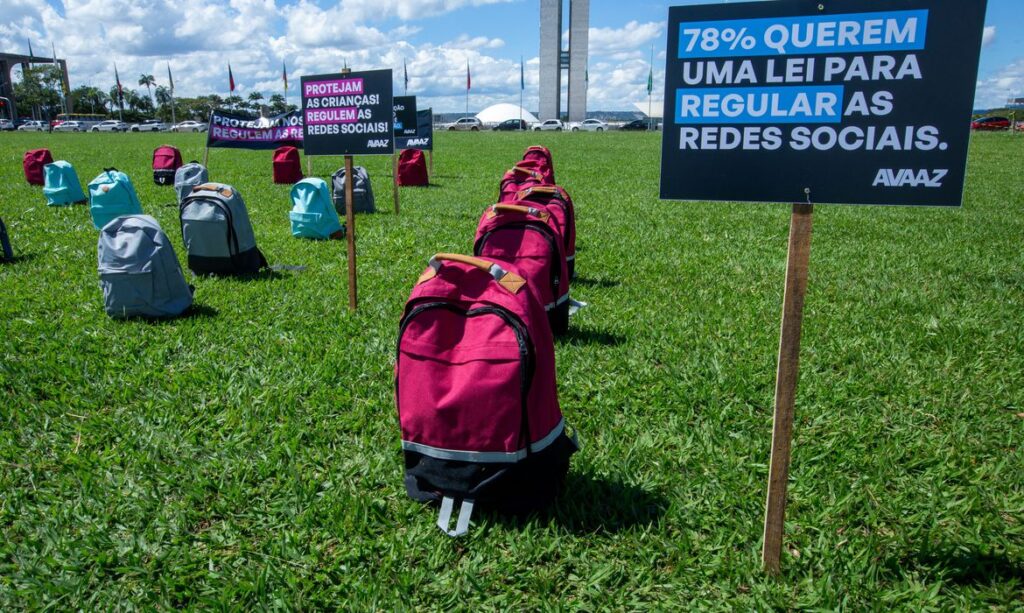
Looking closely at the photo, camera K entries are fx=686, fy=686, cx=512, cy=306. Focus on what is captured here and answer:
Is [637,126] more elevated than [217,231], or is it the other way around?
[637,126]

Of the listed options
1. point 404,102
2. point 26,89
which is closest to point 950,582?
point 404,102

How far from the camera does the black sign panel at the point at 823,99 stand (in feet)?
6.82

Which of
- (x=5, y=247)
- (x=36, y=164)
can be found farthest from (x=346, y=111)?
(x=36, y=164)


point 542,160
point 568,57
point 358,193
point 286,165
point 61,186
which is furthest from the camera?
point 568,57

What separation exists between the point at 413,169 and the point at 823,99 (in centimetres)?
1258

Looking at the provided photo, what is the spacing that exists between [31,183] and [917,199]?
1523 cm

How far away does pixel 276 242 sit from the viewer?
8.06 meters

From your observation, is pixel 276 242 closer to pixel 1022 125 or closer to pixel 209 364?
pixel 209 364

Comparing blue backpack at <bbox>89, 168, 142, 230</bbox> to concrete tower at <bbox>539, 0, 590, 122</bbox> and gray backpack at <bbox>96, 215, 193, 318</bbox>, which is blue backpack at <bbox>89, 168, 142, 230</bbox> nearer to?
gray backpack at <bbox>96, 215, 193, 318</bbox>

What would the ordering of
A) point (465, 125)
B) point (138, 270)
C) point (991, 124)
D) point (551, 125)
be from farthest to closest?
point (465, 125)
point (551, 125)
point (991, 124)
point (138, 270)

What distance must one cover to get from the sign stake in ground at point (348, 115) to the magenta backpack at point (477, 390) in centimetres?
269

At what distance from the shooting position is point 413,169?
14.2m

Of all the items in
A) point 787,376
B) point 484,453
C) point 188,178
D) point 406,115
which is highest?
point 406,115

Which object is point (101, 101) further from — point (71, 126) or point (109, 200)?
point (109, 200)
